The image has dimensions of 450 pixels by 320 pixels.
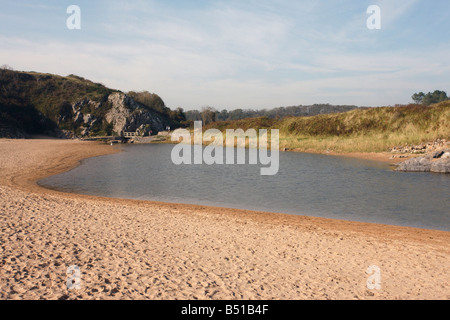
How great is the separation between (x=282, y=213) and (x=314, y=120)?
163ft

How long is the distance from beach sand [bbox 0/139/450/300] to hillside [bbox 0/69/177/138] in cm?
7536

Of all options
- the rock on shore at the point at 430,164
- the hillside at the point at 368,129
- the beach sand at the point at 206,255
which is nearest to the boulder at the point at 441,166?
the rock on shore at the point at 430,164

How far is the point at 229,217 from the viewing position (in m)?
13.0

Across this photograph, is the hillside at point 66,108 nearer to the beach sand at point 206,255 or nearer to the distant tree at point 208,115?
the distant tree at point 208,115

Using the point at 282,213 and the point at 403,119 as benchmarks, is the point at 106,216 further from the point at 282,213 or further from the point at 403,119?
the point at 403,119

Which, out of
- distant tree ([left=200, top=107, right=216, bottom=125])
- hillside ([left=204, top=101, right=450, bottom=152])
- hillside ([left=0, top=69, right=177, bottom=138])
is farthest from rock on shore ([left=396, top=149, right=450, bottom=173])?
distant tree ([left=200, top=107, right=216, bottom=125])

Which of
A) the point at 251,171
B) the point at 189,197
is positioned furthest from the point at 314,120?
the point at 189,197

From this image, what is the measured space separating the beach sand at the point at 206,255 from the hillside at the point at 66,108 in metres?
75.4

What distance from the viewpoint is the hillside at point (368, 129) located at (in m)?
40.3

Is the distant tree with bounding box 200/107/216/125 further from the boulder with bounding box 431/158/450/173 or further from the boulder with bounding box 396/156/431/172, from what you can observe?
the boulder with bounding box 431/158/450/173

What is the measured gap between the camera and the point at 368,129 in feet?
165

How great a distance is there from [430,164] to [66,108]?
9063cm

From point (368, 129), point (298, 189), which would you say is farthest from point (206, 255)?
point (368, 129)

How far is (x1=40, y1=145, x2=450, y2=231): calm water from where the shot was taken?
14.1 metres
